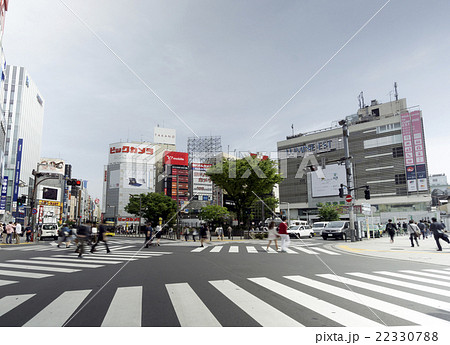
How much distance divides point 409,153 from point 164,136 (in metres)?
71.8

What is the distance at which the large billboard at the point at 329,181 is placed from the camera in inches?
2781

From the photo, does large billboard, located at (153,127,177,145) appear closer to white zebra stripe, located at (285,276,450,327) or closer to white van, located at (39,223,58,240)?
white van, located at (39,223,58,240)

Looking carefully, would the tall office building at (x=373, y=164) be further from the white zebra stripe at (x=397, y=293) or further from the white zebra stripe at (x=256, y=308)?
the white zebra stripe at (x=256, y=308)

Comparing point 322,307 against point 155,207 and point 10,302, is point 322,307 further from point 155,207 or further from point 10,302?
point 155,207

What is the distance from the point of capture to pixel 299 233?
99.0 feet

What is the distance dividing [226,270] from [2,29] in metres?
40.4

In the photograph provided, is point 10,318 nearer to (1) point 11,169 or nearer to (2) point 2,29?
(2) point 2,29

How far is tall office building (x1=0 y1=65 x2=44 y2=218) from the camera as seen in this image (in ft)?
211

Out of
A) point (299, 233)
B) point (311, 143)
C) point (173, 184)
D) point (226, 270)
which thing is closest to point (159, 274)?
point (226, 270)

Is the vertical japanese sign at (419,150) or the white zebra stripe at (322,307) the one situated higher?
the vertical japanese sign at (419,150)

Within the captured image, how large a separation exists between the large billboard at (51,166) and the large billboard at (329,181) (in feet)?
250

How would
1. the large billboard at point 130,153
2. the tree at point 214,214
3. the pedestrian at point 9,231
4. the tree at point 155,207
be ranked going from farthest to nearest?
the large billboard at point 130,153 < the tree at point 155,207 < the tree at point 214,214 < the pedestrian at point 9,231

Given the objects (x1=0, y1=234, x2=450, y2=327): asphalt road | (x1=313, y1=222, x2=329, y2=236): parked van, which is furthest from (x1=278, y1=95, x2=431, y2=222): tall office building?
(x1=0, y1=234, x2=450, y2=327): asphalt road

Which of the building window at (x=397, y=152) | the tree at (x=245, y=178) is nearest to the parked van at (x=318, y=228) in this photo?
the tree at (x=245, y=178)
